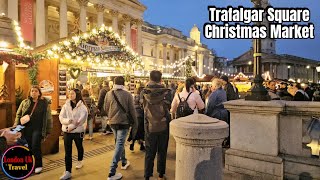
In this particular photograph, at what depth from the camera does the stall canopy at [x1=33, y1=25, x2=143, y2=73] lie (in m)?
9.98

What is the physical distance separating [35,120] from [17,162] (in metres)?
2.53

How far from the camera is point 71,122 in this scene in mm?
5645

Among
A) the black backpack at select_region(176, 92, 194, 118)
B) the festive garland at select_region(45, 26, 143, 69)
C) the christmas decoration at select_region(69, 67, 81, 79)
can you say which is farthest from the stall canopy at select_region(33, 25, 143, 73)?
the black backpack at select_region(176, 92, 194, 118)

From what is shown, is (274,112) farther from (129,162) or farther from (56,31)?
(56,31)

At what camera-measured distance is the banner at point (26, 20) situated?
22.4 meters

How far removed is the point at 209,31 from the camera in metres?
6.80

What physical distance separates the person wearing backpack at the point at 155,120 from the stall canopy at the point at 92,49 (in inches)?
234

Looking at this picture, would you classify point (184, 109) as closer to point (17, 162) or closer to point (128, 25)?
point (17, 162)

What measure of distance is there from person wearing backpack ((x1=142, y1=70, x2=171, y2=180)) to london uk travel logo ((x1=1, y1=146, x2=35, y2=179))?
7.11ft

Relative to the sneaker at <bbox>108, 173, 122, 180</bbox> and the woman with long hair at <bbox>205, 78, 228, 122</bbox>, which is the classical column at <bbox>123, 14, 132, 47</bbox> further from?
the sneaker at <bbox>108, 173, 122, 180</bbox>

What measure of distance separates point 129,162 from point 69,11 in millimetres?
31512

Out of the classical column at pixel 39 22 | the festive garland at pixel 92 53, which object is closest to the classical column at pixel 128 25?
the classical column at pixel 39 22

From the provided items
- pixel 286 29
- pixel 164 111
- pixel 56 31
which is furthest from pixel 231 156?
pixel 56 31

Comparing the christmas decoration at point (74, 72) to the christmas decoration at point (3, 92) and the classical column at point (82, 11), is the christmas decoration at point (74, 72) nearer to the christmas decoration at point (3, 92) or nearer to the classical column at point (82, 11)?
the christmas decoration at point (3, 92)
